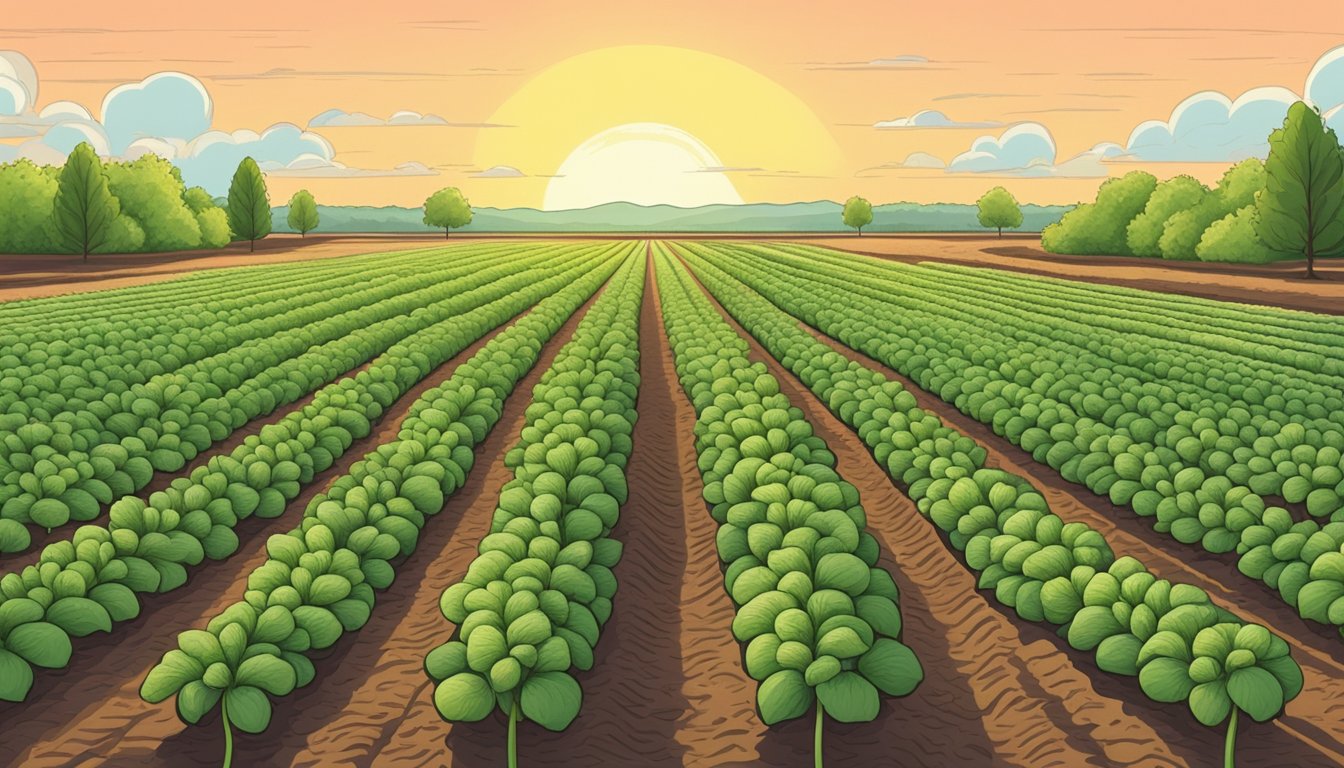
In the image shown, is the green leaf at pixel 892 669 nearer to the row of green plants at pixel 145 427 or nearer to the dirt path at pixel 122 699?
the dirt path at pixel 122 699

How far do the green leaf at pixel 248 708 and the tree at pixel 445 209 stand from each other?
118 m

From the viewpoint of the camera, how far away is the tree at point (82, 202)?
49.5m

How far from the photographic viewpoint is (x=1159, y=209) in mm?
54812

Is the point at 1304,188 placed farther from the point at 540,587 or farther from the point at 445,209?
the point at 445,209

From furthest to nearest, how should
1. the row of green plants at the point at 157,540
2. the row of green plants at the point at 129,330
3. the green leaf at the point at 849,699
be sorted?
the row of green plants at the point at 129,330, the row of green plants at the point at 157,540, the green leaf at the point at 849,699

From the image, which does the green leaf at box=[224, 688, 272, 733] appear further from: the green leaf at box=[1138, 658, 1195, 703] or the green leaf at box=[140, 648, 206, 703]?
the green leaf at box=[1138, 658, 1195, 703]

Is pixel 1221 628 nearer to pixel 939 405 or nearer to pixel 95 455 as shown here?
pixel 939 405

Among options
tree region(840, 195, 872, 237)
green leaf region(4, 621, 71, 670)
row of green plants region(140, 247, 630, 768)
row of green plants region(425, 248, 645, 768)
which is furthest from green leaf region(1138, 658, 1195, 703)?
tree region(840, 195, 872, 237)

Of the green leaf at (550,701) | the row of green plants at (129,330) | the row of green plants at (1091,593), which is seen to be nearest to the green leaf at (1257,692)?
the row of green plants at (1091,593)

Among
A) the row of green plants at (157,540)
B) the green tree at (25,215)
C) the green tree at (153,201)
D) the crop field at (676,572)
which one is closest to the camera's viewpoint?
the crop field at (676,572)

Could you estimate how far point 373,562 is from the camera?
18.5ft

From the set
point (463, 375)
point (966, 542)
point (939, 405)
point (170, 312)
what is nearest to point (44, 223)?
point (170, 312)

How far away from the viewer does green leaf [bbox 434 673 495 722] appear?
13.3 feet

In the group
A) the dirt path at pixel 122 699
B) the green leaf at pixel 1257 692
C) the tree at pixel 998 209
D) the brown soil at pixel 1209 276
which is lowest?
the dirt path at pixel 122 699
